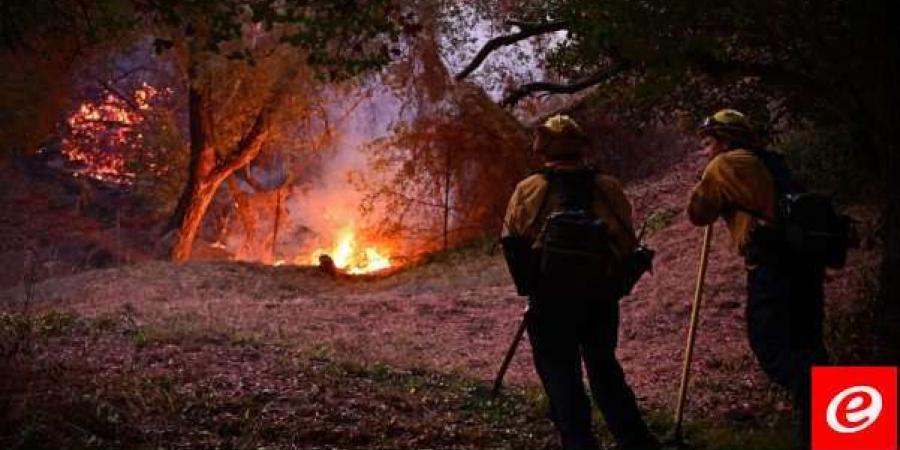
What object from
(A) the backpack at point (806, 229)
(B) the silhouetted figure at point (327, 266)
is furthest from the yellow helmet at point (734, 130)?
(B) the silhouetted figure at point (327, 266)

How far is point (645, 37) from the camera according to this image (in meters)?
6.28

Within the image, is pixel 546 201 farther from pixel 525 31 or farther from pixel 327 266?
pixel 327 266

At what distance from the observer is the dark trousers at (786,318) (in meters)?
4.73

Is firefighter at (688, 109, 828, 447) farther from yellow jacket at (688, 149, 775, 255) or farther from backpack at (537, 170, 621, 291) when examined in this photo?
backpack at (537, 170, 621, 291)

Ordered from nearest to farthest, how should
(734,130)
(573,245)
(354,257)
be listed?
(573,245), (734,130), (354,257)

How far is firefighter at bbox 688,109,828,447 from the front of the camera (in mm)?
4723

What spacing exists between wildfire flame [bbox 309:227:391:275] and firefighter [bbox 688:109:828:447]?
14574 mm

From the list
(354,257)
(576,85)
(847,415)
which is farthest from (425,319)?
(354,257)

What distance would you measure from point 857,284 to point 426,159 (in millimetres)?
11013

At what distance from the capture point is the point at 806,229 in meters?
4.68

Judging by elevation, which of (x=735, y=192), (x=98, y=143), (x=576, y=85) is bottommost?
(x=735, y=192)

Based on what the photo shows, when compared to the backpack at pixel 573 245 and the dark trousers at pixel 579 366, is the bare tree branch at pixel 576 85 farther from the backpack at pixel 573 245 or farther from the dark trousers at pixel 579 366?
the dark trousers at pixel 579 366

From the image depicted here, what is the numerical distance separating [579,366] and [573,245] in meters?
0.77

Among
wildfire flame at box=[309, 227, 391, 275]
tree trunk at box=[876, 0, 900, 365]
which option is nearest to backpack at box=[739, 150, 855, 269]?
tree trunk at box=[876, 0, 900, 365]
